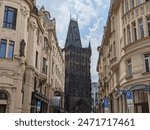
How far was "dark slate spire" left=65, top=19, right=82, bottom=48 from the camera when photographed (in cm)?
11182

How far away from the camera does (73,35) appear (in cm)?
11606

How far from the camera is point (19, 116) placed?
647cm

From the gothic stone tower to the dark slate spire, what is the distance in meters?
1.30

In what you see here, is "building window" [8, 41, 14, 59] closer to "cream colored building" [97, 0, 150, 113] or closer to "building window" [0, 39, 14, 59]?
"building window" [0, 39, 14, 59]

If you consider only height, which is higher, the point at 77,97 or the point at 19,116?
the point at 77,97

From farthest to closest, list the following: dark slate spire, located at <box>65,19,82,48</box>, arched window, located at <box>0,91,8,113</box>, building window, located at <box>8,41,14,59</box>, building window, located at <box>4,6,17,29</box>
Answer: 1. dark slate spire, located at <box>65,19,82,48</box>
2. building window, located at <box>4,6,17,29</box>
3. building window, located at <box>8,41,14,59</box>
4. arched window, located at <box>0,91,8,113</box>

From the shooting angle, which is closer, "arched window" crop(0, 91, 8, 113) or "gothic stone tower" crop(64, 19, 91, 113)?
"arched window" crop(0, 91, 8, 113)

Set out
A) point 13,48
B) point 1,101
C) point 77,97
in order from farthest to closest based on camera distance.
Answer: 1. point 77,97
2. point 13,48
3. point 1,101

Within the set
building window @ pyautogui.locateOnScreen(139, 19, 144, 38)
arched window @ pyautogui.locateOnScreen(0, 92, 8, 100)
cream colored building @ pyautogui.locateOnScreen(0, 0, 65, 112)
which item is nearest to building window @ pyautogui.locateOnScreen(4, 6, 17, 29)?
cream colored building @ pyautogui.locateOnScreen(0, 0, 65, 112)

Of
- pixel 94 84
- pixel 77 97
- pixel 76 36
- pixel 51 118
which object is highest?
pixel 76 36

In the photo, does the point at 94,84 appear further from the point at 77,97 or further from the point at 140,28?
the point at 140,28

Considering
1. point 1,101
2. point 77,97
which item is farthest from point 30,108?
point 77,97

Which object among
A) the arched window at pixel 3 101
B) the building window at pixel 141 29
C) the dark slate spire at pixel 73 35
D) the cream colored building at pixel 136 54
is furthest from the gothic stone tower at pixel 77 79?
the building window at pixel 141 29

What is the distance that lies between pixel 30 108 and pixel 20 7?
12.5 meters
